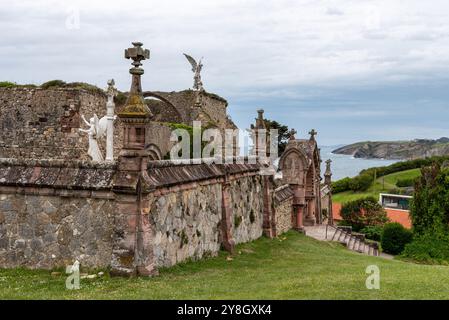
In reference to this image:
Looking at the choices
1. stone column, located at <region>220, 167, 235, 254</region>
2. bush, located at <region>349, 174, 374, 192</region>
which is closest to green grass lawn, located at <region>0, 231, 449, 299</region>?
stone column, located at <region>220, 167, 235, 254</region>

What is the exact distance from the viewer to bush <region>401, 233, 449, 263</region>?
34.9m

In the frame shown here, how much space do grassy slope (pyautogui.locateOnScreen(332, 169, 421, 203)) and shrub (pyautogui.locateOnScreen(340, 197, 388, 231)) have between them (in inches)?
868

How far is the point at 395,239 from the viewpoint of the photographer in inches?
1683

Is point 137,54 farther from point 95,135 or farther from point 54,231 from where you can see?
point 54,231

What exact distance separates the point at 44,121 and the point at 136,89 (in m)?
15.2

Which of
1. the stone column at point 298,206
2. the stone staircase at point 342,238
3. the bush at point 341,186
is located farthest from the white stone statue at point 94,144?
the bush at point 341,186

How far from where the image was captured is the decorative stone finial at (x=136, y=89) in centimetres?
1235

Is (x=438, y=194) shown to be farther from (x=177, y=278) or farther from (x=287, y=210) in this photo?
(x=177, y=278)

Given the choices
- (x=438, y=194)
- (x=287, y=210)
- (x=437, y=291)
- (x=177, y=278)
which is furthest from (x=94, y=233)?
(x=438, y=194)

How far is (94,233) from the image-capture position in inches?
497

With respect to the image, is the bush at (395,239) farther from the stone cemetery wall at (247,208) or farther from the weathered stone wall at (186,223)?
the weathered stone wall at (186,223)

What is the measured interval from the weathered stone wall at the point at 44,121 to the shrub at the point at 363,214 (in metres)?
37.5

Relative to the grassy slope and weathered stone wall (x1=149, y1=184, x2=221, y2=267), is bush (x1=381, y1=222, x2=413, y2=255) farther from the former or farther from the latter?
the grassy slope
